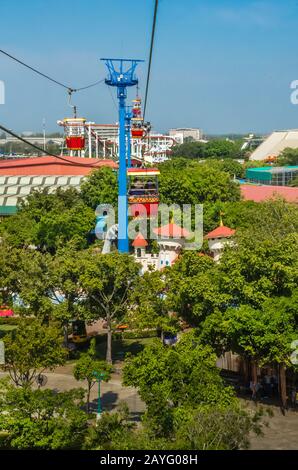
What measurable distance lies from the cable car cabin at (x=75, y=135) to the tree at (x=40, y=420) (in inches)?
959

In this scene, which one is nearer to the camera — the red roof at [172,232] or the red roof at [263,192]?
the red roof at [172,232]

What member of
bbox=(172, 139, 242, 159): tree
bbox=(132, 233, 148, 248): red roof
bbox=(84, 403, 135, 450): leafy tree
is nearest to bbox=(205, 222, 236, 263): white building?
bbox=(132, 233, 148, 248): red roof

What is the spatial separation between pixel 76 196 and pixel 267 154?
78766mm

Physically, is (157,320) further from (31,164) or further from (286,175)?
(286,175)

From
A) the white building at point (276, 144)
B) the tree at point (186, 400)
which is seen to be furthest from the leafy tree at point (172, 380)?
the white building at point (276, 144)

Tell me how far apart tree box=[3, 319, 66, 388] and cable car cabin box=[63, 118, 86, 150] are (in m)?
20.9

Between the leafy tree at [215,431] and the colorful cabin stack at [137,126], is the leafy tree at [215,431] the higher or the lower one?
the lower one

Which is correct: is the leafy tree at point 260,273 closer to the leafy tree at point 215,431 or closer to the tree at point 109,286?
the tree at point 109,286

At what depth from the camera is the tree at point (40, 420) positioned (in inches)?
608

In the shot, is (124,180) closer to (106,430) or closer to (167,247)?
(167,247)

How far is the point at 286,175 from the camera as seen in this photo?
73.5m

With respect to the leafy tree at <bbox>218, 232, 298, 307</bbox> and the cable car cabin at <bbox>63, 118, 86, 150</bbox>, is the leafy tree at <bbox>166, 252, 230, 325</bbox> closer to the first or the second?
the leafy tree at <bbox>218, 232, 298, 307</bbox>

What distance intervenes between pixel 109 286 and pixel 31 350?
588 centimetres
